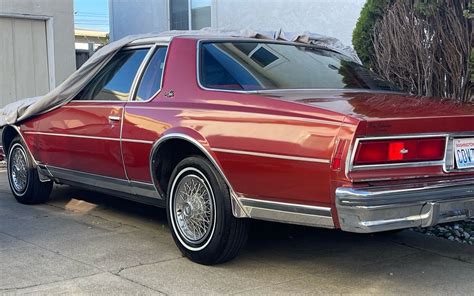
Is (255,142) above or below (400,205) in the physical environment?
above

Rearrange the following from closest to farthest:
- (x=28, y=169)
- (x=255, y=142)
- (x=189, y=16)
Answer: (x=255, y=142) → (x=28, y=169) → (x=189, y=16)

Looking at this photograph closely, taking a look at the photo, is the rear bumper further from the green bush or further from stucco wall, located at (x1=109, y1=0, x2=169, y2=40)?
stucco wall, located at (x1=109, y1=0, x2=169, y2=40)

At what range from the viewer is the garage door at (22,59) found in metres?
11.3

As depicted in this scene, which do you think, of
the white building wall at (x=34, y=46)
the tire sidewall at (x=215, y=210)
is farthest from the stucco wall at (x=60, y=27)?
the tire sidewall at (x=215, y=210)

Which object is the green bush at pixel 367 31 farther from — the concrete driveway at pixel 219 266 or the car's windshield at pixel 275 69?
the concrete driveway at pixel 219 266

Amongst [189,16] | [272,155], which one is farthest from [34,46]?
[272,155]

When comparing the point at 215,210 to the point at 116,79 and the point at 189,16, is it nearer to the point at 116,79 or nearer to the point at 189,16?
the point at 116,79

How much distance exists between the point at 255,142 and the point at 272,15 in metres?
6.62

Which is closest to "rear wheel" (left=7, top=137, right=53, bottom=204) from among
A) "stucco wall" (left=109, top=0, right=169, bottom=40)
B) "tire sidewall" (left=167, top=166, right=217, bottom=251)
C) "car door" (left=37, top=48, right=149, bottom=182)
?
"car door" (left=37, top=48, right=149, bottom=182)

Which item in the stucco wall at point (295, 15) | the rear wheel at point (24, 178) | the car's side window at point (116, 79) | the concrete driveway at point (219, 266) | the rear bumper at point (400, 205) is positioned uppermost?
the stucco wall at point (295, 15)

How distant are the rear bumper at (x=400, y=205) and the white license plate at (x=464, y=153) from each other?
13 centimetres

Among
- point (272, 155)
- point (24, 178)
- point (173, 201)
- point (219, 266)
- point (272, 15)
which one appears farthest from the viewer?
point (272, 15)

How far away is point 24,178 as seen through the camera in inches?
270

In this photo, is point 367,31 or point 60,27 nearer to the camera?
point 367,31
